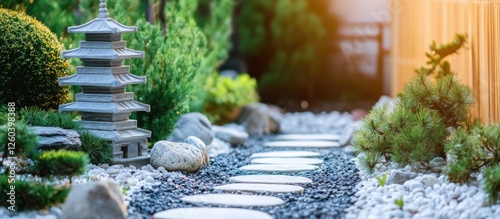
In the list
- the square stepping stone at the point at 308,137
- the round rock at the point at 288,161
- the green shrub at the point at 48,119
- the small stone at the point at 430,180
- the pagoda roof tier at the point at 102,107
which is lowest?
the square stepping stone at the point at 308,137

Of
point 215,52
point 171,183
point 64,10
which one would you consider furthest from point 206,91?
point 171,183

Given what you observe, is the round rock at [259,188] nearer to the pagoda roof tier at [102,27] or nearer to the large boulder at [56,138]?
the large boulder at [56,138]

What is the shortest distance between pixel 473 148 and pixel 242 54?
1042 cm

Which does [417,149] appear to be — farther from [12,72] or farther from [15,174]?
[12,72]

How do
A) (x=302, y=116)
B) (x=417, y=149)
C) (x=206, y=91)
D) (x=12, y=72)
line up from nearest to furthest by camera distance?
(x=417, y=149) < (x=12, y=72) < (x=206, y=91) < (x=302, y=116)

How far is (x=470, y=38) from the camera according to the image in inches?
355

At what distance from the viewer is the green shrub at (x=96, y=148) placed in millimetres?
7566

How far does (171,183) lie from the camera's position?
7.30 m

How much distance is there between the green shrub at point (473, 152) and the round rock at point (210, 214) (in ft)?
5.28

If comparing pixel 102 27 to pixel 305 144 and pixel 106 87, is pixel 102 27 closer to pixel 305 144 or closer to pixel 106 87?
pixel 106 87

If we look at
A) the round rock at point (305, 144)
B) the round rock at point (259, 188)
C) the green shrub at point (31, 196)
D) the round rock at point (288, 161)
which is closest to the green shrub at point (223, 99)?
the round rock at point (305, 144)

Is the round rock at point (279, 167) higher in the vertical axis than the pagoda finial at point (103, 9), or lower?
lower

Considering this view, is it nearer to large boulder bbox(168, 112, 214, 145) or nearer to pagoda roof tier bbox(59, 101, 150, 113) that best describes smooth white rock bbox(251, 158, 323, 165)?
large boulder bbox(168, 112, 214, 145)

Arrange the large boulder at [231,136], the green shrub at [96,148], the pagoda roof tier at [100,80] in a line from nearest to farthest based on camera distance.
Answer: the green shrub at [96,148]
the pagoda roof tier at [100,80]
the large boulder at [231,136]
